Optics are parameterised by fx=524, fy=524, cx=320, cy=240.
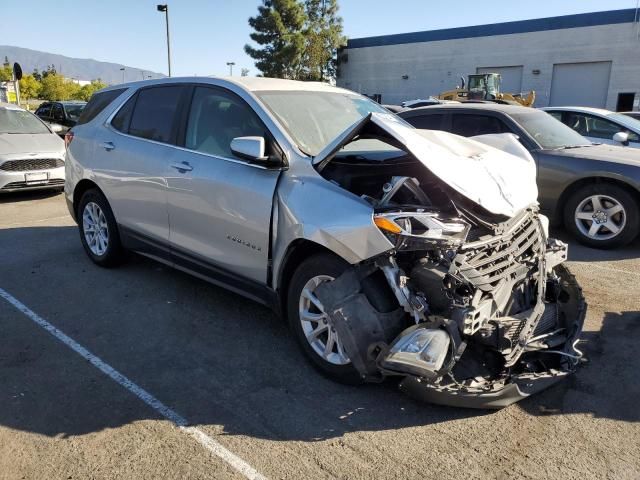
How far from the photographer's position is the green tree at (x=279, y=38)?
46875 mm

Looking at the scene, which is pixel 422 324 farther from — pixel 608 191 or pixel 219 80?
pixel 608 191

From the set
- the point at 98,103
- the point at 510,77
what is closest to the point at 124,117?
the point at 98,103

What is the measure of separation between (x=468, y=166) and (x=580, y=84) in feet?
119

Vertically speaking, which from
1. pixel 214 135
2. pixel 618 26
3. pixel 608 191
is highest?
pixel 618 26

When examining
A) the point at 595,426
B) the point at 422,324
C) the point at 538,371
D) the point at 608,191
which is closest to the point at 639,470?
the point at 595,426

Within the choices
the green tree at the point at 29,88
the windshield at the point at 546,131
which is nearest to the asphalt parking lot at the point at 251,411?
the windshield at the point at 546,131

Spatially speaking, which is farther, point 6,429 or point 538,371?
point 538,371

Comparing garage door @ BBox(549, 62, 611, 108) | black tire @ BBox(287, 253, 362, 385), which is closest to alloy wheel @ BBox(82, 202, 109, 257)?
black tire @ BBox(287, 253, 362, 385)

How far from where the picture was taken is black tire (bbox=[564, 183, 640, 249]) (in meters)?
6.32

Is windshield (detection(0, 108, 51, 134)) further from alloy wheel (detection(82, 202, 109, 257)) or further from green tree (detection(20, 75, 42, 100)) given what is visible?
green tree (detection(20, 75, 42, 100))

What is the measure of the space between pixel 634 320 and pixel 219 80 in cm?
397

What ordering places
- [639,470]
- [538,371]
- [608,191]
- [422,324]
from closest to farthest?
[639,470]
[422,324]
[538,371]
[608,191]

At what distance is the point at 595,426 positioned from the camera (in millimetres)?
2971

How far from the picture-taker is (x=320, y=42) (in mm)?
47531
